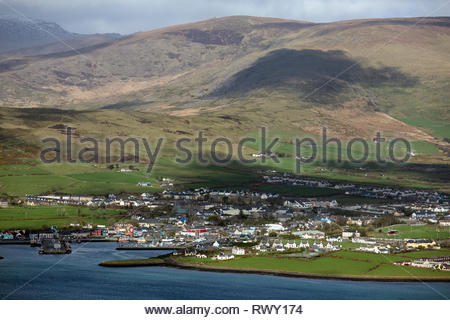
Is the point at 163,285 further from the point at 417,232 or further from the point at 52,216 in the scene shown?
the point at 52,216

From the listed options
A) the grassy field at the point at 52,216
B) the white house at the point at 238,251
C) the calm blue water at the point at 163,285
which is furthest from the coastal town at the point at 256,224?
the calm blue water at the point at 163,285

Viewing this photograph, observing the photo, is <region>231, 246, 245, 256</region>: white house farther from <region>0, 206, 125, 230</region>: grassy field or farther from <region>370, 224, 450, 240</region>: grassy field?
<region>0, 206, 125, 230</region>: grassy field

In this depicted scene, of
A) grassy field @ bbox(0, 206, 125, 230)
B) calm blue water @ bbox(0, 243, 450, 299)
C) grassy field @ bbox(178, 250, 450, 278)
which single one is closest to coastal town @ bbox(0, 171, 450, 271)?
grassy field @ bbox(0, 206, 125, 230)

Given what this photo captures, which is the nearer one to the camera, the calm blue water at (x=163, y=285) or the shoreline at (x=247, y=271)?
the calm blue water at (x=163, y=285)

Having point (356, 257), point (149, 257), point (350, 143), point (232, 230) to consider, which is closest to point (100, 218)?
point (232, 230)

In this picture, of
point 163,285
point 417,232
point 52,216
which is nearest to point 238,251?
point 163,285

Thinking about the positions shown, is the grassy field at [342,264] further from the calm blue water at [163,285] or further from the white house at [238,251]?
the calm blue water at [163,285]
